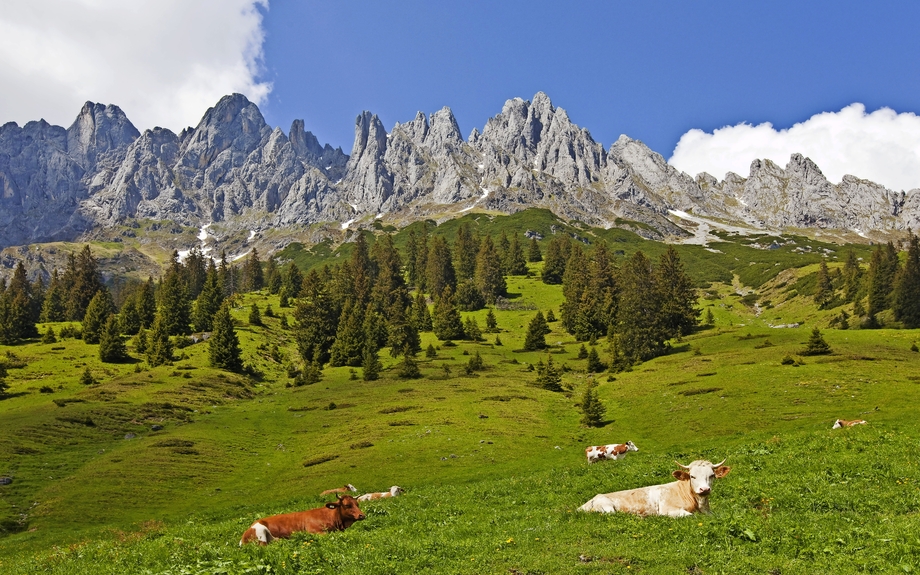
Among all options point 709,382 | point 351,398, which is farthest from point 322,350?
point 709,382

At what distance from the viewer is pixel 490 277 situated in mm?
172250

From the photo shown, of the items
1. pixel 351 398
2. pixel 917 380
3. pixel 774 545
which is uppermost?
pixel 774 545

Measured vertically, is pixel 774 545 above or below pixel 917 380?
above

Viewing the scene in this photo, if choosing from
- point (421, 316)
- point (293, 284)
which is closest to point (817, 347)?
point (421, 316)

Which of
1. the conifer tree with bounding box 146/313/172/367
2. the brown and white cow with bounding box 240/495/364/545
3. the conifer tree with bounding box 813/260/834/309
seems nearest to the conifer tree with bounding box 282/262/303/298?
the conifer tree with bounding box 146/313/172/367

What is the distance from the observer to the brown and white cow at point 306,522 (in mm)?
17766

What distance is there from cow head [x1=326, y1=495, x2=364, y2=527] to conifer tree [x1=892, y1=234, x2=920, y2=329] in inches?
4886

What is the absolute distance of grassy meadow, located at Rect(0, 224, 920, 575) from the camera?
46.4ft

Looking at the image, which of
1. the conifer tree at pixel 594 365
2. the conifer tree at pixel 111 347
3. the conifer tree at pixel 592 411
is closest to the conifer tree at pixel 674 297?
the conifer tree at pixel 594 365

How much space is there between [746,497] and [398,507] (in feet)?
42.8

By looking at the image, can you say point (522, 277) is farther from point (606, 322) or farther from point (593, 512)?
point (593, 512)

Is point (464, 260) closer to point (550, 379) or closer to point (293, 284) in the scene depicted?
point (293, 284)

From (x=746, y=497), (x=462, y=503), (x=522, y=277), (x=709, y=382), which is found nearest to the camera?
(x=746, y=497)

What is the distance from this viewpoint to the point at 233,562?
46.1 feet
